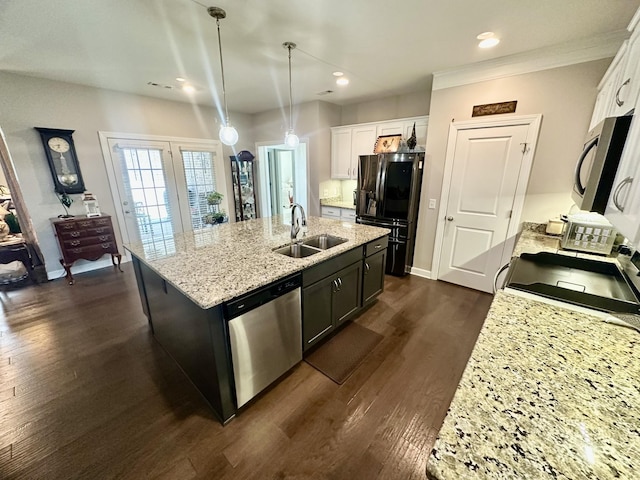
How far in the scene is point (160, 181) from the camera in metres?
4.35

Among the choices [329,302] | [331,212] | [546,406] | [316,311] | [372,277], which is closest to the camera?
[546,406]

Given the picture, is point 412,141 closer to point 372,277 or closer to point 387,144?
point 387,144

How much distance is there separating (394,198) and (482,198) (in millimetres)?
1029

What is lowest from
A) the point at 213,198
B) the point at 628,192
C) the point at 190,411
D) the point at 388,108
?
the point at 190,411

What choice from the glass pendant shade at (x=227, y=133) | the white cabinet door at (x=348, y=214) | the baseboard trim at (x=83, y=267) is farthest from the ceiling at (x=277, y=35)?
the baseboard trim at (x=83, y=267)

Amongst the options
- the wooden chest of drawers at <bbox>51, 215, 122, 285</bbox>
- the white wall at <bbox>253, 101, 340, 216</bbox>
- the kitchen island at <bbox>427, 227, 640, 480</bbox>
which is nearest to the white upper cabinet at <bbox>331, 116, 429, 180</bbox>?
the white wall at <bbox>253, 101, 340, 216</bbox>

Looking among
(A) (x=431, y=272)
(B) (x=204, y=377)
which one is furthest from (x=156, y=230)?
(A) (x=431, y=272)

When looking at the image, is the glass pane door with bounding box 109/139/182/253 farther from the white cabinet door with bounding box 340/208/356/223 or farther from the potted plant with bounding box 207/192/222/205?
the white cabinet door with bounding box 340/208/356/223

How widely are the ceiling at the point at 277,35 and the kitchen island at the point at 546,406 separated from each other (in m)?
2.09

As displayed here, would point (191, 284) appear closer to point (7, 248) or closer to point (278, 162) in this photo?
point (7, 248)

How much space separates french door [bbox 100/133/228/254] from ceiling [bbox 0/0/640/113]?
1069 mm

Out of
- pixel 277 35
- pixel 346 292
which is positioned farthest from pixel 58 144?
pixel 346 292

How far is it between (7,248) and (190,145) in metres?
2.81

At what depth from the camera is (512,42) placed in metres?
2.25
